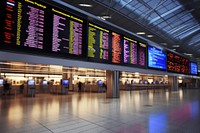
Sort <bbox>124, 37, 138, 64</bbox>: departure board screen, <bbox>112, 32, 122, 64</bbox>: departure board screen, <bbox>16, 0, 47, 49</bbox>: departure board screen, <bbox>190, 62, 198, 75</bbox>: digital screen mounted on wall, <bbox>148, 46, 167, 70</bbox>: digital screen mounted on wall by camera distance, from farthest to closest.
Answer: <bbox>190, 62, 198, 75</bbox>: digital screen mounted on wall
<bbox>148, 46, 167, 70</bbox>: digital screen mounted on wall
<bbox>124, 37, 138, 64</bbox>: departure board screen
<bbox>112, 32, 122, 64</bbox>: departure board screen
<bbox>16, 0, 47, 49</bbox>: departure board screen

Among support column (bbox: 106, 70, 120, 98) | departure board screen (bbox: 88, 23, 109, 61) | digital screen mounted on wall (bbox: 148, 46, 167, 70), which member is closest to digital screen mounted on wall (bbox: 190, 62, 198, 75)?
digital screen mounted on wall (bbox: 148, 46, 167, 70)

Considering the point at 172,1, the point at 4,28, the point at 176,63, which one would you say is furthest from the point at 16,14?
the point at 176,63

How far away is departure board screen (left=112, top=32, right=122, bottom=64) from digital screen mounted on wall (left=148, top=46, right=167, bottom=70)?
4246mm

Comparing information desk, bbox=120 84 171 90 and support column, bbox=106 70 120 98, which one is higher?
support column, bbox=106 70 120 98

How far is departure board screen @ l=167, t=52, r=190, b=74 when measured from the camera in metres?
17.9

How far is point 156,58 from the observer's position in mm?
15383

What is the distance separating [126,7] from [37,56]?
11.9 metres

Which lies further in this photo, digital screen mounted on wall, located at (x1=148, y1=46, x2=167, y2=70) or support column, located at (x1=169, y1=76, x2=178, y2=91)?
support column, located at (x1=169, y1=76, x2=178, y2=91)

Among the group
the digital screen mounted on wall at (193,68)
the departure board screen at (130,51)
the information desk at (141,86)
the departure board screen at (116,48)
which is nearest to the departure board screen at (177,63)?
the digital screen mounted on wall at (193,68)

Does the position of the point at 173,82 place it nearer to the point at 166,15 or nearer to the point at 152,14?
the point at 166,15

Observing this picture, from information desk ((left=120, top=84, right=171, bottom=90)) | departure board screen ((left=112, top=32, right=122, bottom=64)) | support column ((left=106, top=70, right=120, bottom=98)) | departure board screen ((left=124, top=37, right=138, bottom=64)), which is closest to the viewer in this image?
departure board screen ((left=112, top=32, right=122, bottom=64))

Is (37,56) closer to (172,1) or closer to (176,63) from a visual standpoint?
(172,1)

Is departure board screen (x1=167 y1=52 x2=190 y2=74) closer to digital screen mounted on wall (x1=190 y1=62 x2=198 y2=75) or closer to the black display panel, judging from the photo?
digital screen mounted on wall (x1=190 y1=62 x2=198 y2=75)

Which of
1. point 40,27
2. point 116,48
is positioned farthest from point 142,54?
point 40,27
